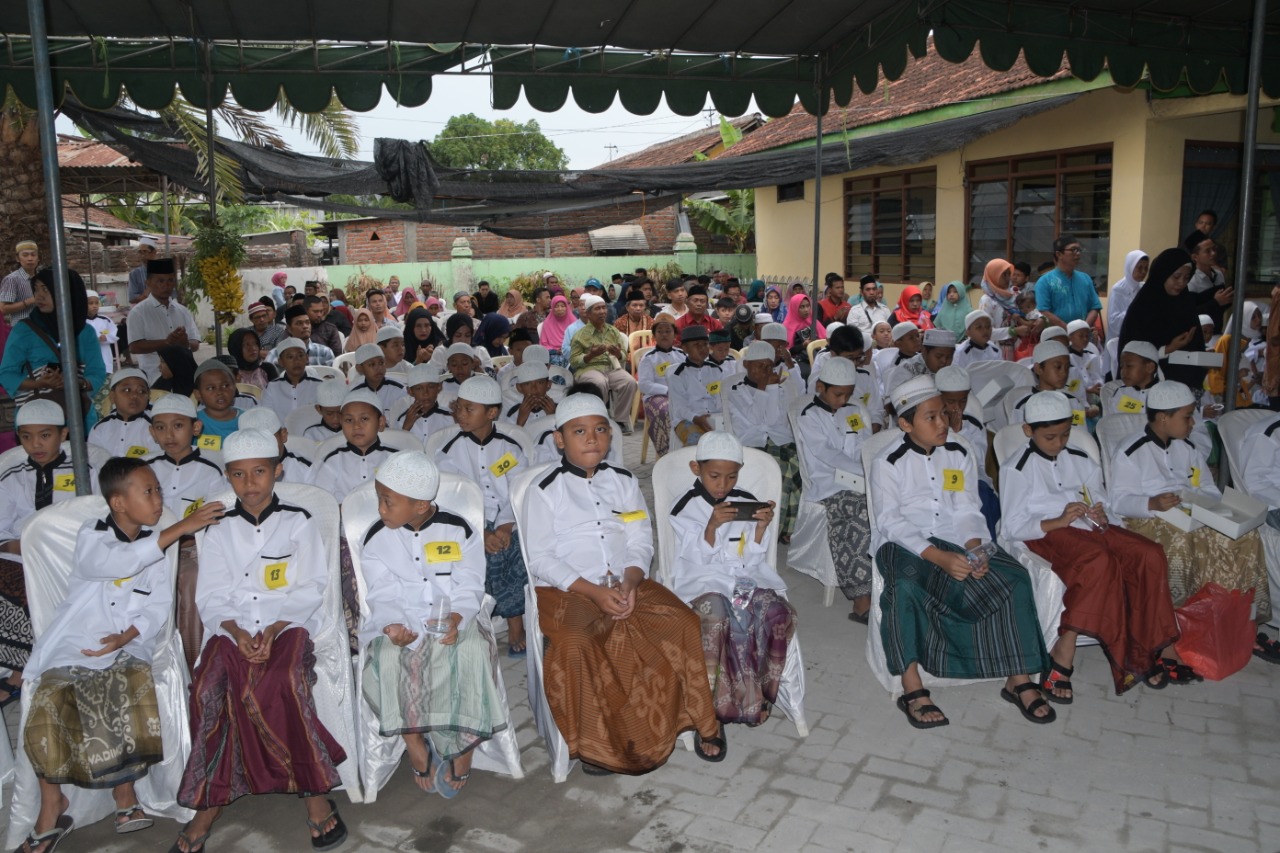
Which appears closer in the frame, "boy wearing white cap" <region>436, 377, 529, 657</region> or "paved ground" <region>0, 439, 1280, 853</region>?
"paved ground" <region>0, 439, 1280, 853</region>

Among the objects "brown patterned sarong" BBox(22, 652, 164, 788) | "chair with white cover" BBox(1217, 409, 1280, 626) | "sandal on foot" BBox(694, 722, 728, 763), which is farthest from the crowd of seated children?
"chair with white cover" BBox(1217, 409, 1280, 626)

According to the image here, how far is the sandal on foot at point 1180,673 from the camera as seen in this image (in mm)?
4309

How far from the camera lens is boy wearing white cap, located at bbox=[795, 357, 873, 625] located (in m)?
4.92

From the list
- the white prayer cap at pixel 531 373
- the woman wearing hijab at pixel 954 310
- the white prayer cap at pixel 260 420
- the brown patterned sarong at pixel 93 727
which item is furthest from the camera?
the woman wearing hijab at pixel 954 310

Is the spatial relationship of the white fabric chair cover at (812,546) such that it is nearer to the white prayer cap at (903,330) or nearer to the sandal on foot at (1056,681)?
the sandal on foot at (1056,681)

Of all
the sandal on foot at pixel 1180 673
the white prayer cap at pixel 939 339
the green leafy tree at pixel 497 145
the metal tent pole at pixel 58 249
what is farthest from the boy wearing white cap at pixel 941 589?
the green leafy tree at pixel 497 145

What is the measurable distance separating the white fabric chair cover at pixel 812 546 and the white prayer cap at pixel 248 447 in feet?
9.33

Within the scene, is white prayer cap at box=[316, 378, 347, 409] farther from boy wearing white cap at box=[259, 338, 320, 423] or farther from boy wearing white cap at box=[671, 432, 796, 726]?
boy wearing white cap at box=[671, 432, 796, 726]

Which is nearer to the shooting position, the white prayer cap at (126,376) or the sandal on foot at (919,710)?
the sandal on foot at (919,710)

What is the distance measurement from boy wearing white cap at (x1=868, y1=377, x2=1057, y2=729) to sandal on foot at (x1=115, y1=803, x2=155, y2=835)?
288 cm

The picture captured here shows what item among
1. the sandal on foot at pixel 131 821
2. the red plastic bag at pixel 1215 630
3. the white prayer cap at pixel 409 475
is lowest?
the sandal on foot at pixel 131 821

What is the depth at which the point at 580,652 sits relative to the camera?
3.56m

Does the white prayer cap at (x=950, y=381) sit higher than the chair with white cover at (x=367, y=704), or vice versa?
the white prayer cap at (x=950, y=381)

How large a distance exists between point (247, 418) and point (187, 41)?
3177 millimetres
